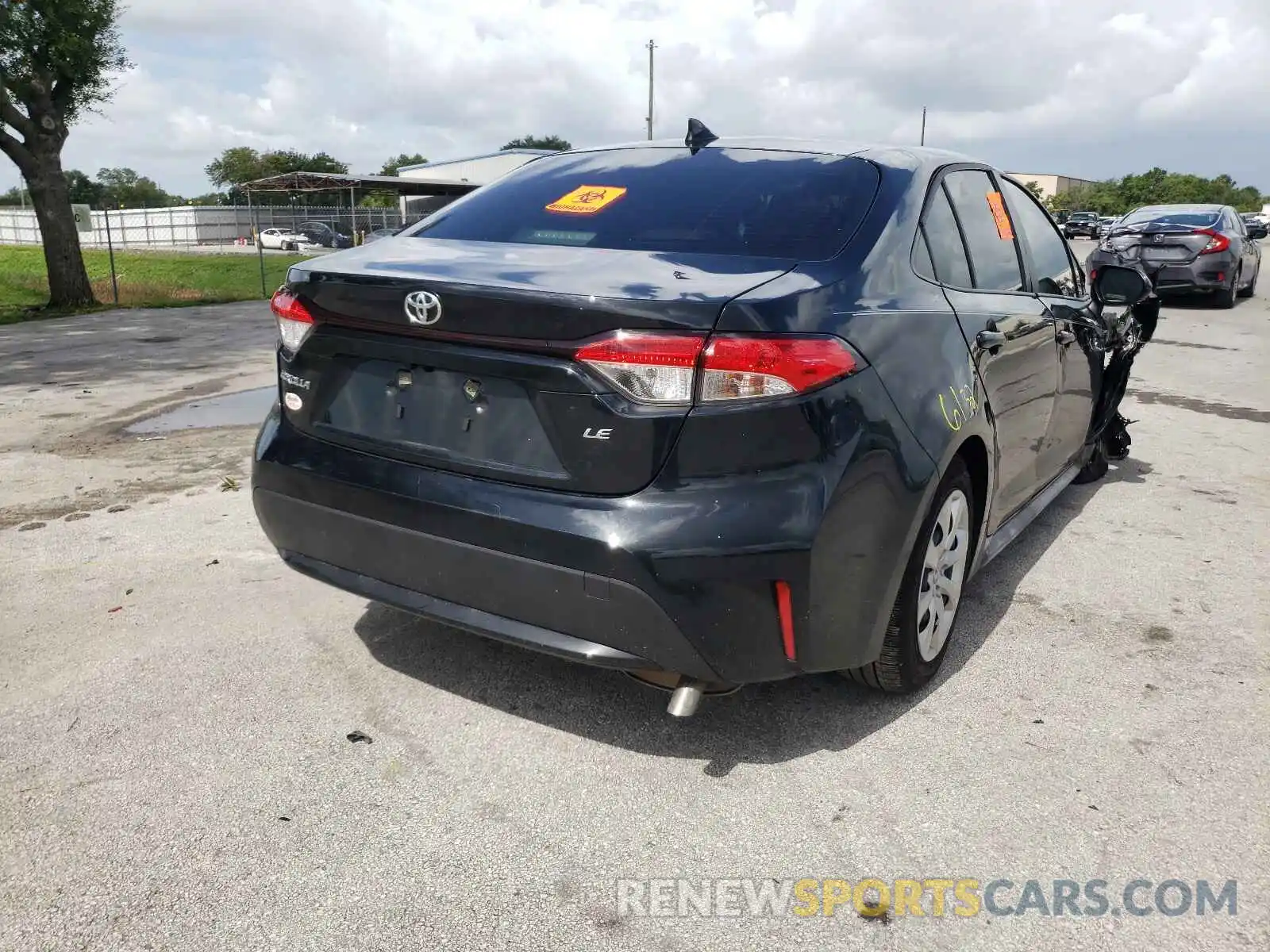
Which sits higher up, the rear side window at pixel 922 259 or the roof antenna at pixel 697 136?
the roof antenna at pixel 697 136

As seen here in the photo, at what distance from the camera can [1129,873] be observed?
238 centimetres

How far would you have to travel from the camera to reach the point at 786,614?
8.13 ft

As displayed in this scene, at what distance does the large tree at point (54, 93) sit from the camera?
1656 centimetres

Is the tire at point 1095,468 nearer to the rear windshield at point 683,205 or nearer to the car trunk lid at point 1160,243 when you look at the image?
the rear windshield at point 683,205

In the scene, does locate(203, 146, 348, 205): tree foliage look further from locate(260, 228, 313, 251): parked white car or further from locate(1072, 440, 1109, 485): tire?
locate(1072, 440, 1109, 485): tire

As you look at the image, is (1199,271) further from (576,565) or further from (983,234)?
(576,565)

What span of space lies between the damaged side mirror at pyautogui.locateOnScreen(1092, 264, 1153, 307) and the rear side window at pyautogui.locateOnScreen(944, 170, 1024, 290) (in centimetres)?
114

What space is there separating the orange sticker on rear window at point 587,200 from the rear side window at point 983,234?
1.12 metres

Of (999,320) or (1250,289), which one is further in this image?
(1250,289)

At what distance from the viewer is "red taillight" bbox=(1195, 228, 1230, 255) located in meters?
15.1

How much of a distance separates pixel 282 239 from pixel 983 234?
45.5m

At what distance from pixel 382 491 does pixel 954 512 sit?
1.68 m

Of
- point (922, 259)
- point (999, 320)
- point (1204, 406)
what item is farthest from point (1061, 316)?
point (1204, 406)

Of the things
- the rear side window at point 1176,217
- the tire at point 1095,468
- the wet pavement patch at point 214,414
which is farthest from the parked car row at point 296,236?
the tire at point 1095,468
